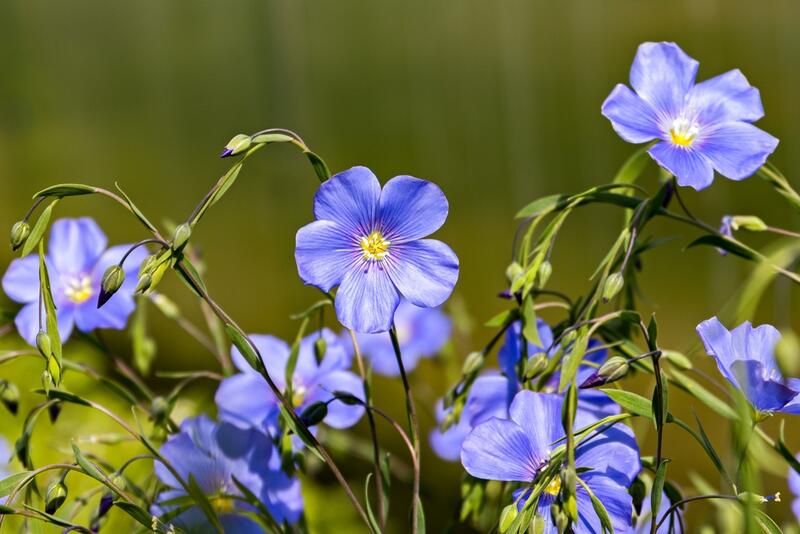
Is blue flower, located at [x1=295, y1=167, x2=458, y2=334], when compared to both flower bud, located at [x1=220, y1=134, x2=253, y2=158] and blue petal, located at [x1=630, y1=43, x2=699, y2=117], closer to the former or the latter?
flower bud, located at [x1=220, y1=134, x2=253, y2=158]

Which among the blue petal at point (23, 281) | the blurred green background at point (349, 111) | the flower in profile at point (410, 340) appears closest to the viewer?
the blue petal at point (23, 281)

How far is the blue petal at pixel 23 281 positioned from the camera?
657mm

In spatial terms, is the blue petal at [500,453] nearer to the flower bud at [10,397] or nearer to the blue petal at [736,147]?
the blue petal at [736,147]

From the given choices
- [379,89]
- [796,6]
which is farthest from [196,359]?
[796,6]

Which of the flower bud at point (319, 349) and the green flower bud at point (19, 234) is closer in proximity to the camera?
the green flower bud at point (19, 234)

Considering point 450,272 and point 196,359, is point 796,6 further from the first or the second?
point 450,272

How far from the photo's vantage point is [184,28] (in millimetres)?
2908

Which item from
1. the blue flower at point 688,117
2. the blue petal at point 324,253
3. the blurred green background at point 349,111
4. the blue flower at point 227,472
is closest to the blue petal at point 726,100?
the blue flower at point 688,117

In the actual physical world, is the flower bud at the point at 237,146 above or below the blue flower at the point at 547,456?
above

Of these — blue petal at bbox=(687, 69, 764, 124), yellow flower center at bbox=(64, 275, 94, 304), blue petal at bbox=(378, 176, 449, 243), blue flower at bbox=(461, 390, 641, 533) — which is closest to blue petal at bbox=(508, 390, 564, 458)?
blue flower at bbox=(461, 390, 641, 533)

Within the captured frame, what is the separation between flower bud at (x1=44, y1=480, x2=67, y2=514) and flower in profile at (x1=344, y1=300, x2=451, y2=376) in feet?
1.55

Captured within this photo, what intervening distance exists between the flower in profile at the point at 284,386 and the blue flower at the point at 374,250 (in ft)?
0.44

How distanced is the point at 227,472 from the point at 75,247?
24 cm

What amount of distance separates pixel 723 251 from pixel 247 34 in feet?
8.23
